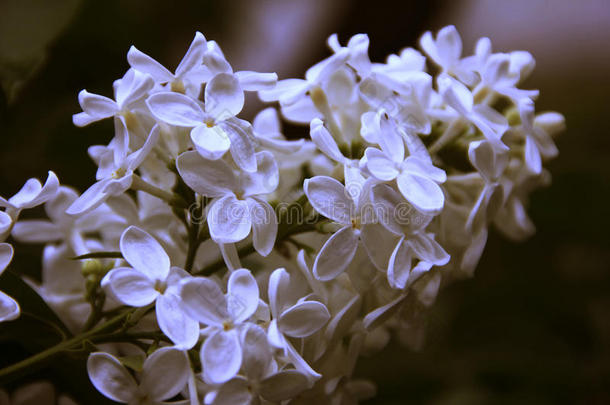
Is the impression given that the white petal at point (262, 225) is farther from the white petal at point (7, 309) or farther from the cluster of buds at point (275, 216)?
the white petal at point (7, 309)

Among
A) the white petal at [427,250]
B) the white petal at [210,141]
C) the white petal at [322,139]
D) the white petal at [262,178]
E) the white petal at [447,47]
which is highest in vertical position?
the white petal at [447,47]

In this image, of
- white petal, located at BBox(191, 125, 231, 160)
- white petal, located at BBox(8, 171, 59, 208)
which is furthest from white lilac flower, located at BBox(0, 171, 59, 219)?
white petal, located at BBox(191, 125, 231, 160)

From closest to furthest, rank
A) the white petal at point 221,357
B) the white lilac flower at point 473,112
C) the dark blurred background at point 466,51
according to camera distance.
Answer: the white petal at point 221,357, the white lilac flower at point 473,112, the dark blurred background at point 466,51

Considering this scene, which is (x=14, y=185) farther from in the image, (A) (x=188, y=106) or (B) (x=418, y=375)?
(B) (x=418, y=375)

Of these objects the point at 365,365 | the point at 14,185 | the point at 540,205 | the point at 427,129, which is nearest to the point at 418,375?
the point at 365,365

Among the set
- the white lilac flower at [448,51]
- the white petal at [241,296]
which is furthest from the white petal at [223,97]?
the white lilac flower at [448,51]

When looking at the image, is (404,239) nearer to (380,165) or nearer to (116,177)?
(380,165)
